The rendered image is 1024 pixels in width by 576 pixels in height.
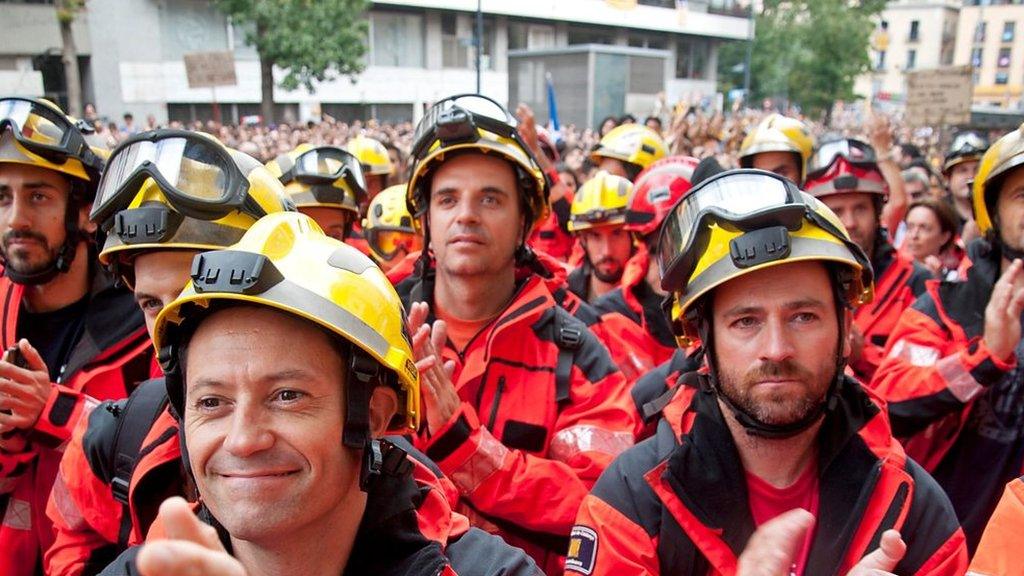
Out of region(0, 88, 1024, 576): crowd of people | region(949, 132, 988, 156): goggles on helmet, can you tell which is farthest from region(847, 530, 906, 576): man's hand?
region(949, 132, 988, 156): goggles on helmet

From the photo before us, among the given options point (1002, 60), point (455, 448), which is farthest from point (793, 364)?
point (1002, 60)

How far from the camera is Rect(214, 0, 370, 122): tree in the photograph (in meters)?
29.0

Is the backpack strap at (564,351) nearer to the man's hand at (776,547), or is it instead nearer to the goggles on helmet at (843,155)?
the man's hand at (776,547)

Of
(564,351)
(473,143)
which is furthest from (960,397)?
(473,143)

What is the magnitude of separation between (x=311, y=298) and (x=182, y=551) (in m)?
0.78

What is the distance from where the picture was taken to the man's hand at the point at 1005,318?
322 centimetres

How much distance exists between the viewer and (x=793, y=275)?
102 inches

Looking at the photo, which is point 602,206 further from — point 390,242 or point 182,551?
point 182,551

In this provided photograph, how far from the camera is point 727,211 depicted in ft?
8.66

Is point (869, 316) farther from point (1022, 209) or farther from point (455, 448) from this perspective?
point (455, 448)

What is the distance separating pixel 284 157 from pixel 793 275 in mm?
4243

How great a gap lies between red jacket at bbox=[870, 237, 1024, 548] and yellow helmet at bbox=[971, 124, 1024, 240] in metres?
0.21

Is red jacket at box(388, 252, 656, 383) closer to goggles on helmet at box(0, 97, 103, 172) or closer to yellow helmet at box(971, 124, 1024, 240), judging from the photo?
goggles on helmet at box(0, 97, 103, 172)

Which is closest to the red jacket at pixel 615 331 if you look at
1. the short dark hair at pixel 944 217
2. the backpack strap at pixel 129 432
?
the backpack strap at pixel 129 432
